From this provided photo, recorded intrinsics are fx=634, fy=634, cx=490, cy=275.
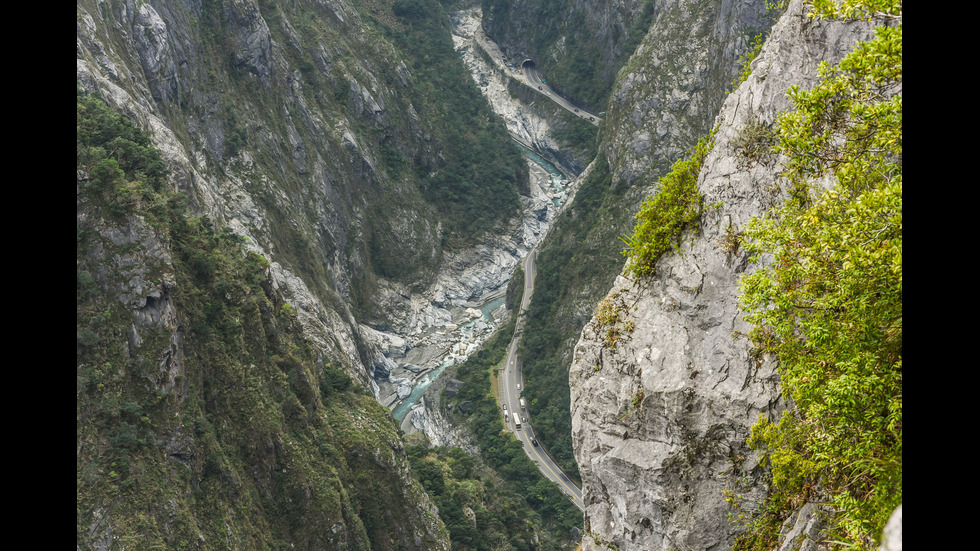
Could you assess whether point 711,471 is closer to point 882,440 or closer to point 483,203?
point 882,440

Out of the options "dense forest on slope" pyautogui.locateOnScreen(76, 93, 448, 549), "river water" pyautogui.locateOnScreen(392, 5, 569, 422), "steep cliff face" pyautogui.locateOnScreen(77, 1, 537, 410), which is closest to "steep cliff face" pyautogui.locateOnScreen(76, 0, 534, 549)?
"dense forest on slope" pyautogui.locateOnScreen(76, 93, 448, 549)

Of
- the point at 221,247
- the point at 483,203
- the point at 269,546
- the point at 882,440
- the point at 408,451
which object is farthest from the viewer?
the point at 483,203

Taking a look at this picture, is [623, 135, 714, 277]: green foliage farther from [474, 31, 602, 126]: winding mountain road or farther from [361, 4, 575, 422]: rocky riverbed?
[474, 31, 602, 126]: winding mountain road

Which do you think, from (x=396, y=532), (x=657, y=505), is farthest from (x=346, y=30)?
(x=657, y=505)

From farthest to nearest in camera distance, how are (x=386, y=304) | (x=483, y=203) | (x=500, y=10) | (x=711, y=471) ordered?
(x=500, y=10)
(x=483, y=203)
(x=386, y=304)
(x=711, y=471)

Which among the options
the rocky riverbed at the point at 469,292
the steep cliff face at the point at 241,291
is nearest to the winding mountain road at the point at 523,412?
the rocky riverbed at the point at 469,292

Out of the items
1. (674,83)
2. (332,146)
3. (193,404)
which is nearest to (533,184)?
(332,146)
